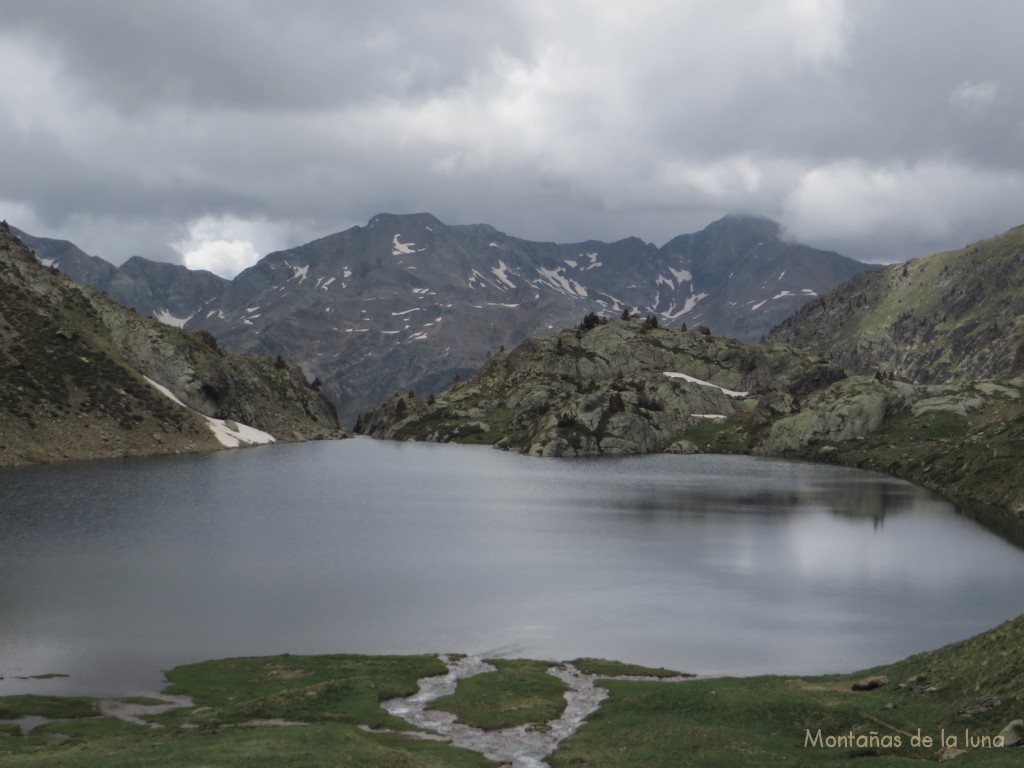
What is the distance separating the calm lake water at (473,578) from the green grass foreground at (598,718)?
8.36 meters

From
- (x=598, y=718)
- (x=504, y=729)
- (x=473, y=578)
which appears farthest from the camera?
(x=473, y=578)

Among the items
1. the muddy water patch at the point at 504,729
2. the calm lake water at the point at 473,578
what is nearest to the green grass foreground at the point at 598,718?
the muddy water patch at the point at 504,729

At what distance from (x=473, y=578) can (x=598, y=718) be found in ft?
138

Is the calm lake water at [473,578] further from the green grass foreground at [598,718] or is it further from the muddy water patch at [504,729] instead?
the green grass foreground at [598,718]

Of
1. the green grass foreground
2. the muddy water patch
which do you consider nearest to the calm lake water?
the muddy water patch

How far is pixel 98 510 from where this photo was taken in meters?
118

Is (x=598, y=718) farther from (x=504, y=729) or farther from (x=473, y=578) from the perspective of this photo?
(x=473, y=578)

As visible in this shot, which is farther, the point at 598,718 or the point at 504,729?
the point at 598,718

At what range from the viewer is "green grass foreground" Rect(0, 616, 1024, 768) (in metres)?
35.7

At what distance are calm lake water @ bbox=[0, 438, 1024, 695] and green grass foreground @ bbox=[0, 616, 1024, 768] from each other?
8364 millimetres

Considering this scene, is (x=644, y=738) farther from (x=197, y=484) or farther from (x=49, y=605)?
(x=197, y=484)

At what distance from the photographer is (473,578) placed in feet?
285

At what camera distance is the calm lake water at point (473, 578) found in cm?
6369

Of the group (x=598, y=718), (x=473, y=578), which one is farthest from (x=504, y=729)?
(x=473, y=578)
